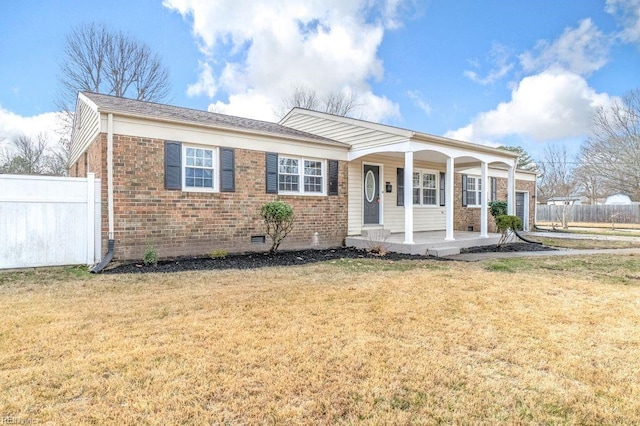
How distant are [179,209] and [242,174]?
72.7 inches

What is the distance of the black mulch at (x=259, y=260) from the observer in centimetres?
712

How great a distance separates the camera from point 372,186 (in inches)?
473

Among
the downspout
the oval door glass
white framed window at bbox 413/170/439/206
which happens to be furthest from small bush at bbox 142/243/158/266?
white framed window at bbox 413/170/439/206

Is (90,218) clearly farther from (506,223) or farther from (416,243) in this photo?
(506,223)

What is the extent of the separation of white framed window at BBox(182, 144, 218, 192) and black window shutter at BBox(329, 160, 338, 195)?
3.59 meters

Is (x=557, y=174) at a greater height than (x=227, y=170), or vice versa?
(x=557, y=174)

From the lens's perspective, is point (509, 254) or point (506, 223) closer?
point (509, 254)

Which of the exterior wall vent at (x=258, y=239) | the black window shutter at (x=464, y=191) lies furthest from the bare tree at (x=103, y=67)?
the black window shutter at (x=464, y=191)

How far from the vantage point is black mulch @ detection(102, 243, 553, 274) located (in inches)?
281

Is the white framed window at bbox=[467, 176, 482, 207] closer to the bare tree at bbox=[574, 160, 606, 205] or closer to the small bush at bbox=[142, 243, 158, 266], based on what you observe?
the small bush at bbox=[142, 243, 158, 266]

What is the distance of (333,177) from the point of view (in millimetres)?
10922

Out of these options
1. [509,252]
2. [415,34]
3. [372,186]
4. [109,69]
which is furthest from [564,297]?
[109,69]

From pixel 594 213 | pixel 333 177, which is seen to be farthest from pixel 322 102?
pixel 594 213

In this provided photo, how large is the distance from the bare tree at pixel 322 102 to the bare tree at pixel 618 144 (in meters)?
17.7
